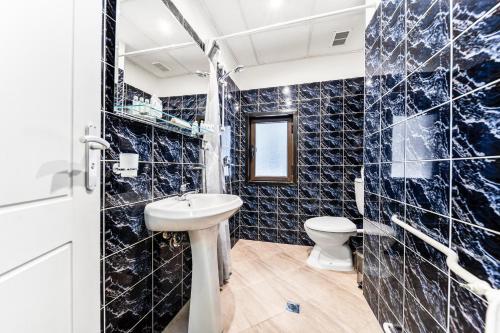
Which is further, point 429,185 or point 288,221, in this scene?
point 288,221

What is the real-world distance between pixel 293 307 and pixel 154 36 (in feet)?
7.02

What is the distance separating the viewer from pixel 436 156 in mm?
798

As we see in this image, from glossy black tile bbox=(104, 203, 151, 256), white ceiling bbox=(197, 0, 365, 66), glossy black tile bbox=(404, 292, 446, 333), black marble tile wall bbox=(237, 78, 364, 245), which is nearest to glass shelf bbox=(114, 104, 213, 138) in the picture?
glossy black tile bbox=(104, 203, 151, 256)

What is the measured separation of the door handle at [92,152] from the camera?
65 cm

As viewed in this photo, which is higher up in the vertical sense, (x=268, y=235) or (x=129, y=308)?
(x=129, y=308)

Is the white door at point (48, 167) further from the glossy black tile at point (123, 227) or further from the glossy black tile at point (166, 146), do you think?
the glossy black tile at point (166, 146)

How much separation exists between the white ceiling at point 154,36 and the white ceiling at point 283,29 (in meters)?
0.55

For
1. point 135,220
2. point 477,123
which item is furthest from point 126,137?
point 477,123

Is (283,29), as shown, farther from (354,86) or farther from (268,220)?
(268,220)

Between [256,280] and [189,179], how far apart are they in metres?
1.13

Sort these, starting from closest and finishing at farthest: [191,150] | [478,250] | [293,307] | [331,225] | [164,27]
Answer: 1. [478,250]
2. [164,27]
3. [293,307]
4. [191,150]
5. [331,225]

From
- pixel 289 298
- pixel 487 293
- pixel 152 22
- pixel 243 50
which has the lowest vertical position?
pixel 289 298

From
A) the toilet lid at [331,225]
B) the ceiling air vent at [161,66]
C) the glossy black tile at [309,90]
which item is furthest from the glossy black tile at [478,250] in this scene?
the glossy black tile at [309,90]

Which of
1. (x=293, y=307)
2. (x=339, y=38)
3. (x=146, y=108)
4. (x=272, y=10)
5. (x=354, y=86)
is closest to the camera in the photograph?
(x=146, y=108)
